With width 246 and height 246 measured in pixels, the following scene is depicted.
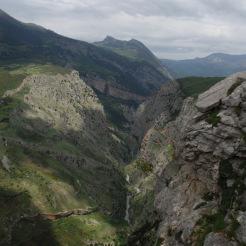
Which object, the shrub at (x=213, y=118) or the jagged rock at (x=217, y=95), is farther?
the jagged rock at (x=217, y=95)

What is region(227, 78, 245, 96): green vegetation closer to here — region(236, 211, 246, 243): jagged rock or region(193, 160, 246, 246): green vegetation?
region(193, 160, 246, 246): green vegetation

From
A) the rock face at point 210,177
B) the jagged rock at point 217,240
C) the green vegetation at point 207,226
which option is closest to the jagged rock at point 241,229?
the rock face at point 210,177

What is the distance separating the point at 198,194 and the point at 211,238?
13.8 metres

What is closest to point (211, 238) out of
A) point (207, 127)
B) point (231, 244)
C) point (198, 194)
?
point (231, 244)

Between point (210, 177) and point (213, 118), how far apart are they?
33.7 ft

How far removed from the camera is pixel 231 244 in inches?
2660

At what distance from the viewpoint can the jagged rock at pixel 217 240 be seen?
6794cm

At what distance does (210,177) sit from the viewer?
8256cm

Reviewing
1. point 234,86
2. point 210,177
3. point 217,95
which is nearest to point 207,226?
A: point 210,177

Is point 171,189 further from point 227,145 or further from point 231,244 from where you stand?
point 231,244

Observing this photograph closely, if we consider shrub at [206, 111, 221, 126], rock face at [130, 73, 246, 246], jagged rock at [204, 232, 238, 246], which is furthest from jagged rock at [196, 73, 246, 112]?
jagged rock at [204, 232, 238, 246]

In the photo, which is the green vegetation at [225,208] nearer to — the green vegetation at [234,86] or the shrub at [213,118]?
the shrub at [213,118]

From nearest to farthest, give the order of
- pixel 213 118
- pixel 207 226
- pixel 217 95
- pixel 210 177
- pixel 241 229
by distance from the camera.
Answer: pixel 241 229 → pixel 207 226 → pixel 210 177 → pixel 213 118 → pixel 217 95

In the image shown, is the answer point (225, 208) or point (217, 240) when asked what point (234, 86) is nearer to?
point (225, 208)
